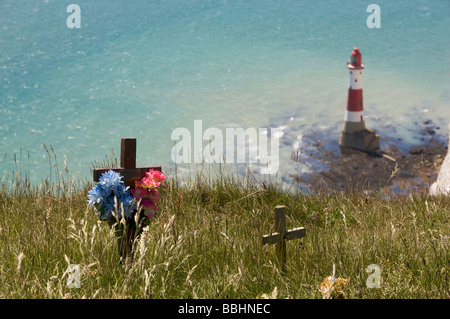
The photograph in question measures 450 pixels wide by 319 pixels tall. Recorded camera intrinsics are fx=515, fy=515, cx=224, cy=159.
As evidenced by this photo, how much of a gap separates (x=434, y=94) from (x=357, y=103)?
1066 cm

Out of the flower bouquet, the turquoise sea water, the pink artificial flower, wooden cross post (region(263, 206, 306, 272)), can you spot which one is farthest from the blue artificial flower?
the turquoise sea water

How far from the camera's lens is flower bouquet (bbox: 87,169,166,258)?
3908 millimetres

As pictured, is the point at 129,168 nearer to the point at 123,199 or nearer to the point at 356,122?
the point at 123,199

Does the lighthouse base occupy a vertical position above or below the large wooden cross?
above

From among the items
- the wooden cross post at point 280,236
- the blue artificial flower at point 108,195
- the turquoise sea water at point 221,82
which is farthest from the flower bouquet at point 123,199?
the turquoise sea water at point 221,82

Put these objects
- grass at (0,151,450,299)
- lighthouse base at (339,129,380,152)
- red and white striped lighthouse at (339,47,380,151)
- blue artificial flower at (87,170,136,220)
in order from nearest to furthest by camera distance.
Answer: grass at (0,151,450,299)
blue artificial flower at (87,170,136,220)
red and white striped lighthouse at (339,47,380,151)
lighthouse base at (339,129,380,152)

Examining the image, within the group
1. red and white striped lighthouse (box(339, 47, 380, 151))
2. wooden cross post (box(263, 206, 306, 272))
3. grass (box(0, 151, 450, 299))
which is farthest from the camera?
red and white striped lighthouse (box(339, 47, 380, 151))

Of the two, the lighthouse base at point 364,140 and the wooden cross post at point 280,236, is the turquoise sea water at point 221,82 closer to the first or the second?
the lighthouse base at point 364,140

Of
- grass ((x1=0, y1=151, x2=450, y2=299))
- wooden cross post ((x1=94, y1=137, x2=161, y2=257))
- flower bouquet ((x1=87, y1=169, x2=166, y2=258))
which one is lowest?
grass ((x1=0, y1=151, x2=450, y2=299))

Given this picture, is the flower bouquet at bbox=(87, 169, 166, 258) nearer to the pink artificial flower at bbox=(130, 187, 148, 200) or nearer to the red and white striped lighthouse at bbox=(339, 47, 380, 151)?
the pink artificial flower at bbox=(130, 187, 148, 200)

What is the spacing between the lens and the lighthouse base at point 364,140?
73.2ft

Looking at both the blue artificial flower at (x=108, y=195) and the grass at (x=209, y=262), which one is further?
the blue artificial flower at (x=108, y=195)

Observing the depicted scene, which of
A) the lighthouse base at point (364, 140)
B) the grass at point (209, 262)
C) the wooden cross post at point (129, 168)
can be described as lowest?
the grass at point (209, 262)
